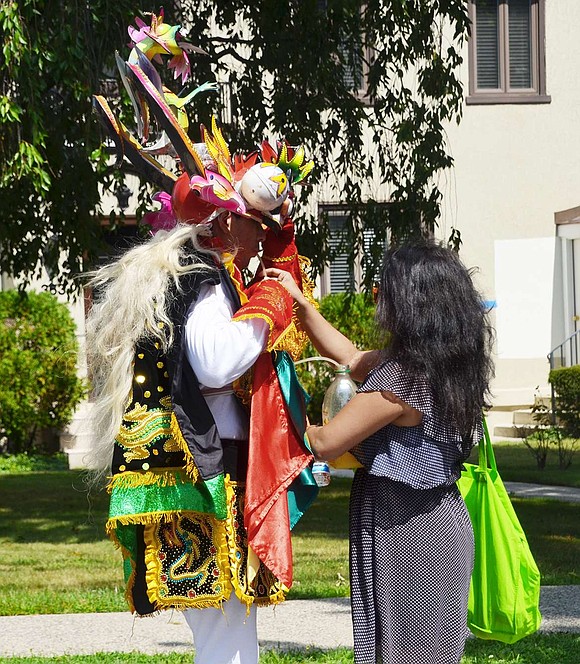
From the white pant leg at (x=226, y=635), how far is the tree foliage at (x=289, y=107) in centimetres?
541

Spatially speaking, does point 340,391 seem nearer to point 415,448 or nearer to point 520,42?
point 415,448

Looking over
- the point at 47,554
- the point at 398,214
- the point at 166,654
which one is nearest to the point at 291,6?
the point at 398,214

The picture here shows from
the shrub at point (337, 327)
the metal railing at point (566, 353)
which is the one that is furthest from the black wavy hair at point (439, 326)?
the metal railing at point (566, 353)

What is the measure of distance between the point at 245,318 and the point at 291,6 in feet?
24.0

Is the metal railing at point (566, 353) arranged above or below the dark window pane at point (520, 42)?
below

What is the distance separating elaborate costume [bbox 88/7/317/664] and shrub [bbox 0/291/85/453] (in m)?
11.4

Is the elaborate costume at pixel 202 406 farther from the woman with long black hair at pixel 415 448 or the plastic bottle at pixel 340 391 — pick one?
the plastic bottle at pixel 340 391

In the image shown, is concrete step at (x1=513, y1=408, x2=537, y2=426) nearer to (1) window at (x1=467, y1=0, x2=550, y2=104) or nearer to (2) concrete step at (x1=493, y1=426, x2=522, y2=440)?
(2) concrete step at (x1=493, y1=426, x2=522, y2=440)

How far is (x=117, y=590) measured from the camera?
6.95 meters

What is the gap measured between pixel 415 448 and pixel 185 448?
71 cm

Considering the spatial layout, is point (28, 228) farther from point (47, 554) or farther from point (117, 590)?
point (117, 590)

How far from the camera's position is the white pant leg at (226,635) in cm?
335

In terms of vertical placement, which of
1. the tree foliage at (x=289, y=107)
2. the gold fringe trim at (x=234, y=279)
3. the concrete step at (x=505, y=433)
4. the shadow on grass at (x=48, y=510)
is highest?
the tree foliage at (x=289, y=107)

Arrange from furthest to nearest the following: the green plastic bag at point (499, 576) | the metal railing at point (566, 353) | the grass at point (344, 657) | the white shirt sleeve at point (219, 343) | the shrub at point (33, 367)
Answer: the metal railing at point (566, 353)
the shrub at point (33, 367)
the grass at point (344, 657)
the green plastic bag at point (499, 576)
the white shirt sleeve at point (219, 343)
